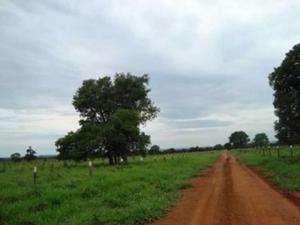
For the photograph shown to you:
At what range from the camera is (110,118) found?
53.1 meters

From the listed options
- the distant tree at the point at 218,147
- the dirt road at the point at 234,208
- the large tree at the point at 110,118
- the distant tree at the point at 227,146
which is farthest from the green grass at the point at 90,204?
the distant tree at the point at 227,146

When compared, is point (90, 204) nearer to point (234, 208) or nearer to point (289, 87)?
point (234, 208)

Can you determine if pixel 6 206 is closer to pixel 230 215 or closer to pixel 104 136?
pixel 230 215

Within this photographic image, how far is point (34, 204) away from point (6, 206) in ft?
2.93

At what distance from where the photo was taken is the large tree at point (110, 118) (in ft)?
167

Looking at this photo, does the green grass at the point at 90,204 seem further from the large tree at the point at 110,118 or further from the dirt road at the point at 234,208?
the large tree at the point at 110,118

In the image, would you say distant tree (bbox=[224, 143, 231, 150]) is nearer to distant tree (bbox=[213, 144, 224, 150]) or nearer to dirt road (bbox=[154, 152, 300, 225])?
distant tree (bbox=[213, 144, 224, 150])

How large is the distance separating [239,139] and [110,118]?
145619 millimetres

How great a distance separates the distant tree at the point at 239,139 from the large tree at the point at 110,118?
136 metres

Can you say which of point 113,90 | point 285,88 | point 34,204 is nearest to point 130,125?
point 113,90

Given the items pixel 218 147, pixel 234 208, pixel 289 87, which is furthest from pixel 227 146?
pixel 234 208

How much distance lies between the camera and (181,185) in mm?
23562

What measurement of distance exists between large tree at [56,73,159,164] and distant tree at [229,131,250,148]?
447 feet

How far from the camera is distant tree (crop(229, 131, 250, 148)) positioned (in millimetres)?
190875
